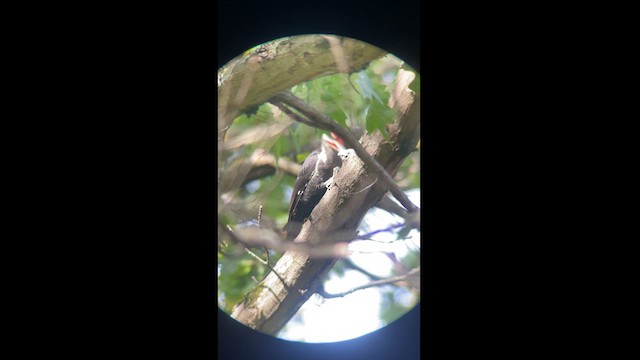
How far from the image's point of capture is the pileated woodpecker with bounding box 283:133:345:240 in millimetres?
1777

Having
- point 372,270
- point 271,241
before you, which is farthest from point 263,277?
point 372,270

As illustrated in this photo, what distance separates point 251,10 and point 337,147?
0.36 meters

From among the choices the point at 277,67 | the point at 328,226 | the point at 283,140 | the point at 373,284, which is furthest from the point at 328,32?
the point at 373,284

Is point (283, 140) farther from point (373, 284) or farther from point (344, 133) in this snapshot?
point (373, 284)

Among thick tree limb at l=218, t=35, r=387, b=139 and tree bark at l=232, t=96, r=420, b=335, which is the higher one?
thick tree limb at l=218, t=35, r=387, b=139

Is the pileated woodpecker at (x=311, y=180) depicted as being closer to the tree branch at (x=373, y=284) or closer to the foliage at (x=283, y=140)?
the foliage at (x=283, y=140)

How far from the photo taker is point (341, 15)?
5.97 ft

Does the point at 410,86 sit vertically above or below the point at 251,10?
below

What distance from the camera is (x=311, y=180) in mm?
1788

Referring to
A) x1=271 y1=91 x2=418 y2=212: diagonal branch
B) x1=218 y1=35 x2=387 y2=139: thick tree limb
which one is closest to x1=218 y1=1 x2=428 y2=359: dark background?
x1=218 y1=35 x2=387 y2=139: thick tree limb

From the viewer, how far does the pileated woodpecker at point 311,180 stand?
1777mm

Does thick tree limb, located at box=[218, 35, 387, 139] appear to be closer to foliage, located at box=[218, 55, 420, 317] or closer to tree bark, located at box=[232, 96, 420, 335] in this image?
foliage, located at box=[218, 55, 420, 317]

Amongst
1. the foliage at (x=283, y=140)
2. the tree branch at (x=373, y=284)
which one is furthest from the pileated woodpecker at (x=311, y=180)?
the tree branch at (x=373, y=284)

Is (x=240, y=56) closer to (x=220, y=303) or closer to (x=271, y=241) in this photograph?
(x=271, y=241)
